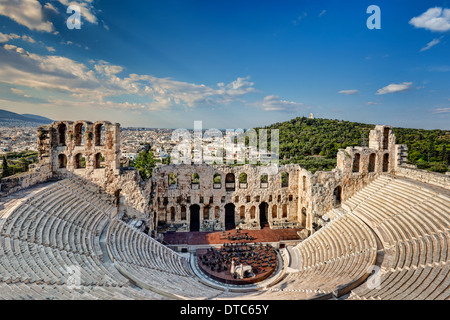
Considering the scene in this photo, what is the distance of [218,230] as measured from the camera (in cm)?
2266

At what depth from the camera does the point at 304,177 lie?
2247 centimetres

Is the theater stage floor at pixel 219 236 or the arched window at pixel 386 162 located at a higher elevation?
the arched window at pixel 386 162

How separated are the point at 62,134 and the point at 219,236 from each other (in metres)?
15.9

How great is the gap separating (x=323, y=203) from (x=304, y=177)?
284cm

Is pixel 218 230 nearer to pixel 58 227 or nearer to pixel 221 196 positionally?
pixel 221 196

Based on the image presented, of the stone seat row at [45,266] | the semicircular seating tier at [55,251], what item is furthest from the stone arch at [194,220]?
the stone seat row at [45,266]

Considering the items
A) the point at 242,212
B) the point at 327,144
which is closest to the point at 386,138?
the point at 242,212

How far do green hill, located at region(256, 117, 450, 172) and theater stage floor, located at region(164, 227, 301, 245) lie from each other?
52.6 feet

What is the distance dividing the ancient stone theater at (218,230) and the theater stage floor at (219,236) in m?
0.10

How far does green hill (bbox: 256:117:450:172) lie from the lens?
38125mm

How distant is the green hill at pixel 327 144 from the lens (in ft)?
125

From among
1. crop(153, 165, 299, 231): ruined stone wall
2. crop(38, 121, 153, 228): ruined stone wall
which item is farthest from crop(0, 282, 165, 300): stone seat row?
crop(153, 165, 299, 231): ruined stone wall

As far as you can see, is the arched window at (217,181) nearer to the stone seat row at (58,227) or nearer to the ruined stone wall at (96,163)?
the ruined stone wall at (96,163)
